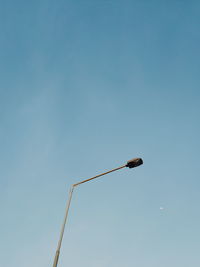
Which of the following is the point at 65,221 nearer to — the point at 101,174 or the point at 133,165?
the point at 101,174

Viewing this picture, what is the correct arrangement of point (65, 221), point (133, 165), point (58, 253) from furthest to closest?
1. point (133, 165)
2. point (65, 221)
3. point (58, 253)

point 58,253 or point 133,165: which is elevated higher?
point 133,165

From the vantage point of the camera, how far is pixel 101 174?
30.2 ft

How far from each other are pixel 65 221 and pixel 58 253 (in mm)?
1143

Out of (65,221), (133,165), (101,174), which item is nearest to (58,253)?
(65,221)

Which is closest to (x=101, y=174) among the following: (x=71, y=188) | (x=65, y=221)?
(x=71, y=188)

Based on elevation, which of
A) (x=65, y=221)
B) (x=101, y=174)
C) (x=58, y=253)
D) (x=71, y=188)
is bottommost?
(x=58, y=253)

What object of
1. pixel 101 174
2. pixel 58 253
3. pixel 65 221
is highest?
pixel 101 174

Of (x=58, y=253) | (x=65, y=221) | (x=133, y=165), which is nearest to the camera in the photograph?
(x=58, y=253)

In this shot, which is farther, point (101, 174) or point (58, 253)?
point (101, 174)

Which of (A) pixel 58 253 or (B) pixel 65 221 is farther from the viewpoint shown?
(B) pixel 65 221

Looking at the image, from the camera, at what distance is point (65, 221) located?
8.06 meters

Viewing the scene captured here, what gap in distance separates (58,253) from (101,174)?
10.7 feet

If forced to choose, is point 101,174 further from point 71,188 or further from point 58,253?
point 58,253
